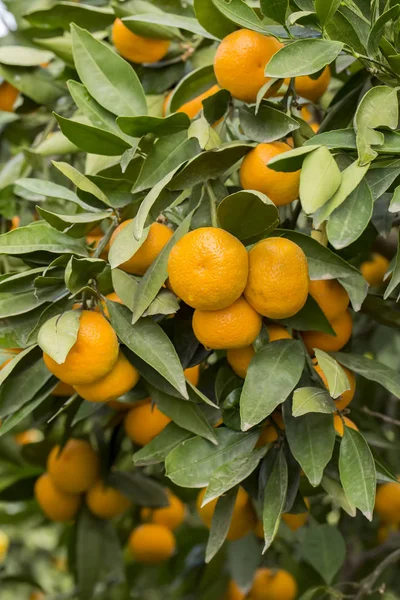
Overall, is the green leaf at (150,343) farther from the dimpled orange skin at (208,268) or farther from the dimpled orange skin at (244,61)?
the dimpled orange skin at (244,61)

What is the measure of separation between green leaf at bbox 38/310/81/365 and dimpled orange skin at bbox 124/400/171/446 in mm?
306

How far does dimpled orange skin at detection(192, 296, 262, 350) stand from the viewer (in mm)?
749

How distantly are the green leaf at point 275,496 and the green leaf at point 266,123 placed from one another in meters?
0.33

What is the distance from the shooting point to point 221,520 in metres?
0.87

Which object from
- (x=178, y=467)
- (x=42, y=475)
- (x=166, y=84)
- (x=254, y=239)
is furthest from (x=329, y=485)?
(x=42, y=475)

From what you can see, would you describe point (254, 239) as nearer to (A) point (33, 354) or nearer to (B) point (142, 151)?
(B) point (142, 151)

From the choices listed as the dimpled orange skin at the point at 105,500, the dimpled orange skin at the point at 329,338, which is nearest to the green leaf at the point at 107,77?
the dimpled orange skin at the point at 329,338

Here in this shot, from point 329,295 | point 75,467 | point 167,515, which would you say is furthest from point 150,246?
point 167,515

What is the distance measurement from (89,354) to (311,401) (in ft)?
0.72

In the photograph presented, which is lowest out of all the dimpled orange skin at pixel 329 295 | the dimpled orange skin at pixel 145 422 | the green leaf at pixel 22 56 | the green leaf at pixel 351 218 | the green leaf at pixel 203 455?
the dimpled orange skin at pixel 145 422

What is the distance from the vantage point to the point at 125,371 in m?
0.83

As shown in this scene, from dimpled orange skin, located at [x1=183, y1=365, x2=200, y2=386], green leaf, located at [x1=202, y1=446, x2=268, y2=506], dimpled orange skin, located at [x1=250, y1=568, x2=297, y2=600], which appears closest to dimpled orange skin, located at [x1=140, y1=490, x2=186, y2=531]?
dimpled orange skin, located at [x1=250, y1=568, x2=297, y2=600]

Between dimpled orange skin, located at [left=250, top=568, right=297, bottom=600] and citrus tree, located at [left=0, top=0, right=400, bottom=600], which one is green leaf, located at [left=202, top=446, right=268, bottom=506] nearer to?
citrus tree, located at [left=0, top=0, right=400, bottom=600]

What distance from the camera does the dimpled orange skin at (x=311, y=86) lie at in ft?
3.24
